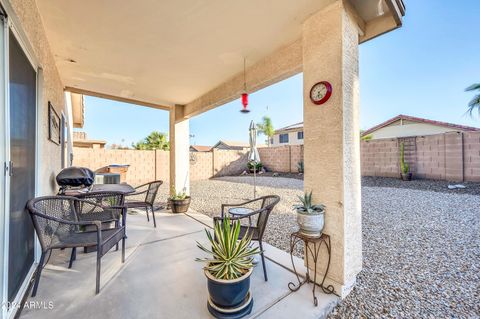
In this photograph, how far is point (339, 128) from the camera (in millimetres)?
1873

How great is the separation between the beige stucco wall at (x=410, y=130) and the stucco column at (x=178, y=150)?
15122 millimetres

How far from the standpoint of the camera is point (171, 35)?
245 cm

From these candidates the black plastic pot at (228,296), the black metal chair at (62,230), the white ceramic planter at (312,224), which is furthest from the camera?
the white ceramic planter at (312,224)

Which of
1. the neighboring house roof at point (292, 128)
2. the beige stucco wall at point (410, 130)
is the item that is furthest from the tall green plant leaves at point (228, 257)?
the neighboring house roof at point (292, 128)

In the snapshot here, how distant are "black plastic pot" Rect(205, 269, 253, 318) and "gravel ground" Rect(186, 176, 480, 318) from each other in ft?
2.58

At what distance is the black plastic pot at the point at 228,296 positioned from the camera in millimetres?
1493

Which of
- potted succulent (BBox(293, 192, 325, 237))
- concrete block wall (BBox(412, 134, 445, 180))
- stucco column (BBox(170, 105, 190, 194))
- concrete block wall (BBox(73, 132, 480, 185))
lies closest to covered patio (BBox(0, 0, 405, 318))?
potted succulent (BBox(293, 192, 325, 237))

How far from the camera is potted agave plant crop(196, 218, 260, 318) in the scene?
1504 millimetres

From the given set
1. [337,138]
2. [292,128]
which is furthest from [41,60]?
[292,128]

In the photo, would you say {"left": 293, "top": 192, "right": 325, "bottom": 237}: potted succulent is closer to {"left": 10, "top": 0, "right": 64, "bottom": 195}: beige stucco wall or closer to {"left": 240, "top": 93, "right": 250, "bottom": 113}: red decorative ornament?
{"left": 240, "top": 93, "right": 250, "bottom": 113}: red decorative ornament

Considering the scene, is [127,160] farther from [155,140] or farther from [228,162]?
[155,140]

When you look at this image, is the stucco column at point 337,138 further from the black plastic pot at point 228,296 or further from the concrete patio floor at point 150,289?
the black plastic pot at point 228,296

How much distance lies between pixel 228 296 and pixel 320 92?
6.67ft

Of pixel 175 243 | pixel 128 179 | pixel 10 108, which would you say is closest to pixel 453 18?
pixel 175 243
